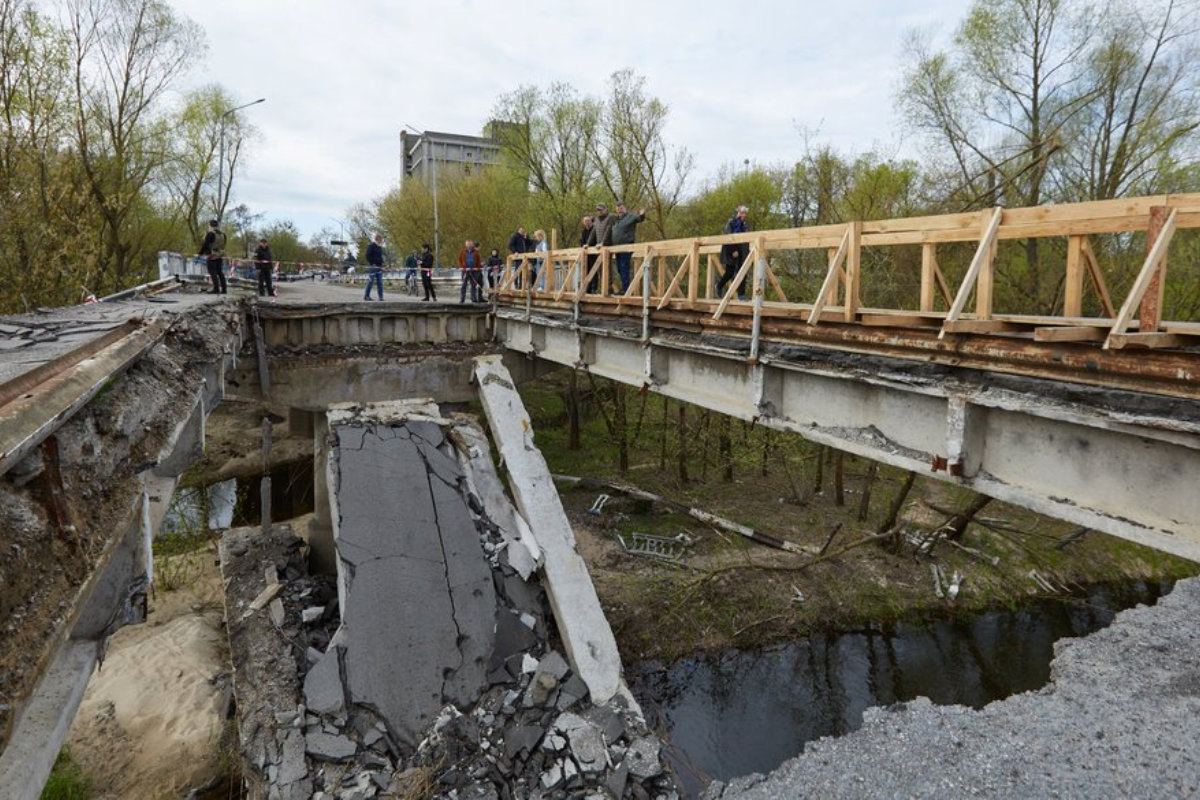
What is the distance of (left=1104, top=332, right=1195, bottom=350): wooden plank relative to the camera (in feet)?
12.0

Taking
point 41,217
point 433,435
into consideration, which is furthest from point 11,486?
point 41,217

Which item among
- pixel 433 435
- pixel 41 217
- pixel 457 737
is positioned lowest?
pixel 457 737

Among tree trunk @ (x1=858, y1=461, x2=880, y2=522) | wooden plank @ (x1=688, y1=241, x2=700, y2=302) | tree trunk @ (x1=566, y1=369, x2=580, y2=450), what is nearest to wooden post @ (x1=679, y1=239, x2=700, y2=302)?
wooden plank @ (x1=688, y1=241, x2=700, y2=302)

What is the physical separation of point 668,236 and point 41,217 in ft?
50.0

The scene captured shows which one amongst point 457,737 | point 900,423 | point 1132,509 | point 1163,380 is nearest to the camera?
point 1163,380

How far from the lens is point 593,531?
14758 millimetres

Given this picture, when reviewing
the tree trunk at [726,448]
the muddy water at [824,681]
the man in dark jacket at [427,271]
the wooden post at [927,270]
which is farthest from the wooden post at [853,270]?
the man in dark jacket at [427,271]

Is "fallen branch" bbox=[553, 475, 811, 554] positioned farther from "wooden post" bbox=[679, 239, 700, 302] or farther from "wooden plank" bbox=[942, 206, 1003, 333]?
"wooden plank" bbox=[942, 206, 1003, 333]

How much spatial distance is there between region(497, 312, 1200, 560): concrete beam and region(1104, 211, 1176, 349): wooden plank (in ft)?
1.37

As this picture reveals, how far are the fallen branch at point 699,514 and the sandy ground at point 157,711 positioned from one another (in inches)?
337

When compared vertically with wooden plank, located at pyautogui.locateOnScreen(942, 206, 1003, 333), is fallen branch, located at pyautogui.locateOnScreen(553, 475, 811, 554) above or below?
below

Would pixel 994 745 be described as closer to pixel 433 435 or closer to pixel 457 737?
pixel 457 737

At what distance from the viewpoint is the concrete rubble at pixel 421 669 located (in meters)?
5.99

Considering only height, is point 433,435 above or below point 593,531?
above
